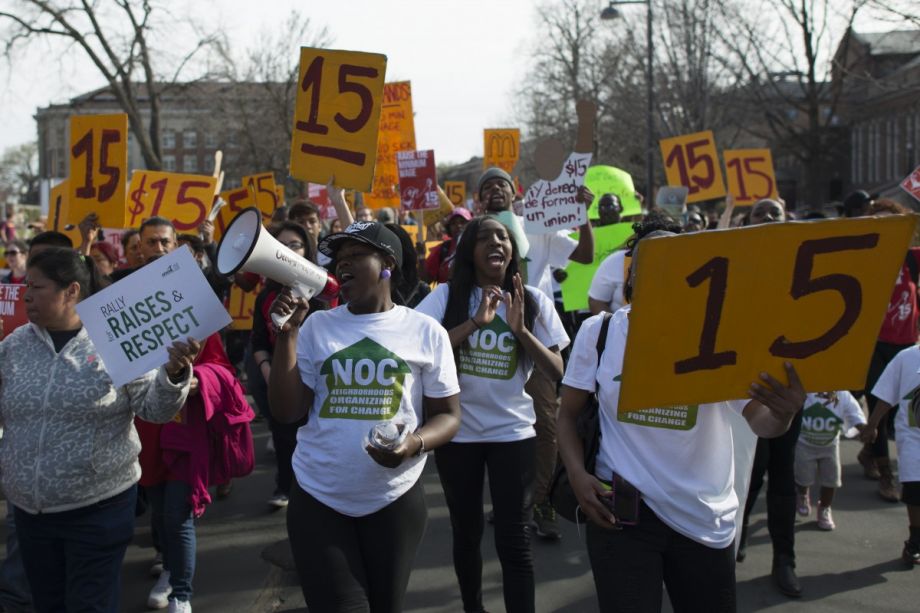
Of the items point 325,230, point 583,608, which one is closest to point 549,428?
point 583,608

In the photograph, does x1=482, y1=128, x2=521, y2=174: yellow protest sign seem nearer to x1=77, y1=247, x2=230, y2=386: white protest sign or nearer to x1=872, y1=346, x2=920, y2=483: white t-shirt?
x1=872, y1=346, x2=920, y2=483: white t-shirt

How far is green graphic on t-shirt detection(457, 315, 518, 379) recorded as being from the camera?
4355mm

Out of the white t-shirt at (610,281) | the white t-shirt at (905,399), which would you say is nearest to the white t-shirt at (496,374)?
the white t-shirt at (610,281)

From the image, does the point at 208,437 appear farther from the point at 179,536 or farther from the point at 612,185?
the point at 612,185

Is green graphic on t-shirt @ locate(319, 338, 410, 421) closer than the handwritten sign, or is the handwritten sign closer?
green graphic on t-shirt @ locate(319, 338, 410, 421)

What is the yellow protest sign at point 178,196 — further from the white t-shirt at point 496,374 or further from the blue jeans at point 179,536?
the white t-shirt at point 496,374

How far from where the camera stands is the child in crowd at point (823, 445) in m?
6.23

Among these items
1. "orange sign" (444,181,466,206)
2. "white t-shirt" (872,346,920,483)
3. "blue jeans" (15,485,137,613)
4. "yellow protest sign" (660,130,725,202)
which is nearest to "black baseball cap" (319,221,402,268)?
"blue jeans" (15,485,137,613)

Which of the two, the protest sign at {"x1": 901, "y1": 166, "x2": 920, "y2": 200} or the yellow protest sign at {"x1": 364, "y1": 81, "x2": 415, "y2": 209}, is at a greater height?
the yellow protest sign at {"x1": 364, "y1": 81, "x2": 415, "y2": 209}

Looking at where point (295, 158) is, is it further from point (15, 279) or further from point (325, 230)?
point (325, 230)

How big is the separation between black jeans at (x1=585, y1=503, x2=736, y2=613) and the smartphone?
44mm

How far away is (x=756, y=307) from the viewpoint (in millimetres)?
2574

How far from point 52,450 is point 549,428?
304cm

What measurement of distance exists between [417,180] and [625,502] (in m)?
A: 7.73
